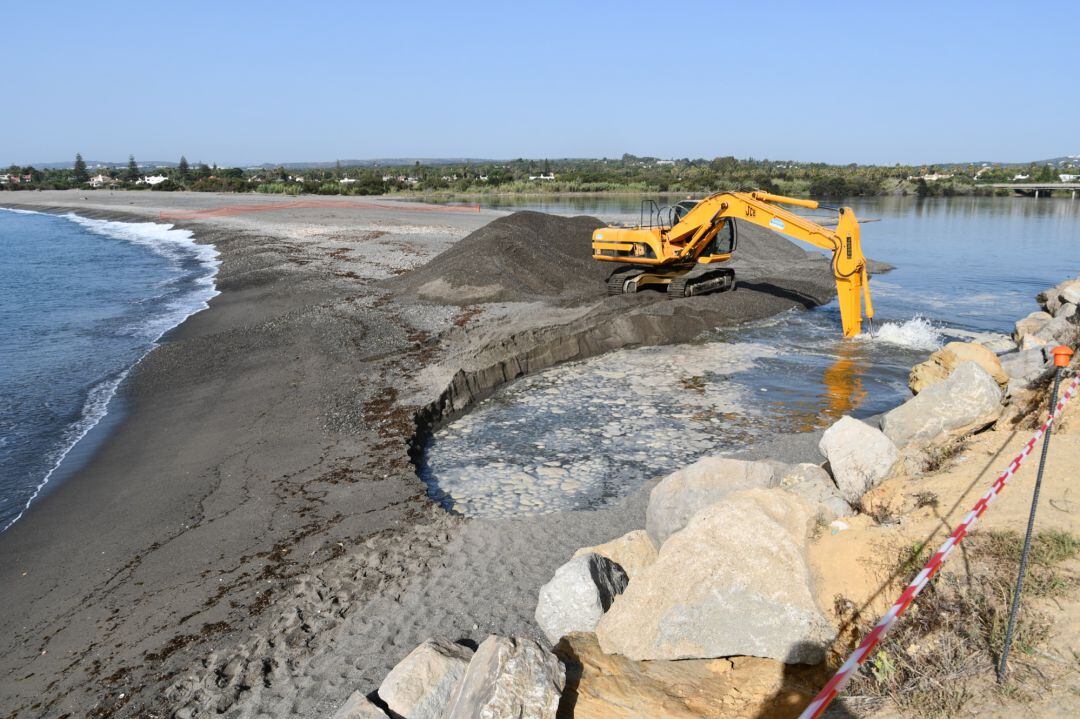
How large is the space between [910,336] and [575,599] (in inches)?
532

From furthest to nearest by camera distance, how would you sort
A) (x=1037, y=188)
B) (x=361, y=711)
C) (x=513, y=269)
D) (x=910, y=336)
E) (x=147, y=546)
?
(x=1037, y=188)
(x=513, y=269)
(x=910, y=336)
(x=147, y=546)
(x=361, y=711)

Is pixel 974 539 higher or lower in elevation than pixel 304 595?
higher

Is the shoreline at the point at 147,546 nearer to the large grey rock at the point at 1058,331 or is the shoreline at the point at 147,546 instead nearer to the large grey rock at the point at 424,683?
the large grey rock at the point at 424,683

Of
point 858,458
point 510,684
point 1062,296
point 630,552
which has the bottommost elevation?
point 630,552

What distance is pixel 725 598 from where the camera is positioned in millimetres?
4762

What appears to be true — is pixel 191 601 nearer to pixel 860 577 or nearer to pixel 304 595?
pixel 304 595

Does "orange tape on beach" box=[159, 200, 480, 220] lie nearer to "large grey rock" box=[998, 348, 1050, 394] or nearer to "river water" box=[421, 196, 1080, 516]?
"river water" box=[421, 196, 1080, 516]

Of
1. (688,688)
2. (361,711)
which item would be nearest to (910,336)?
(688,688)

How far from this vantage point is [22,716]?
5.07m

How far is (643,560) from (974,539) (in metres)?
2.30

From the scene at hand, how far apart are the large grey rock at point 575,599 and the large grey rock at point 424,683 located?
81 centimetres

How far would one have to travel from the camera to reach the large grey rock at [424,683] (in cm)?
429

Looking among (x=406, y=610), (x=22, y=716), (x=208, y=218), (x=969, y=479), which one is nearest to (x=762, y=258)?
(x=969, y=479)

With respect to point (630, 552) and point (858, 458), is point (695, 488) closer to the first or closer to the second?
point (630, 552)
